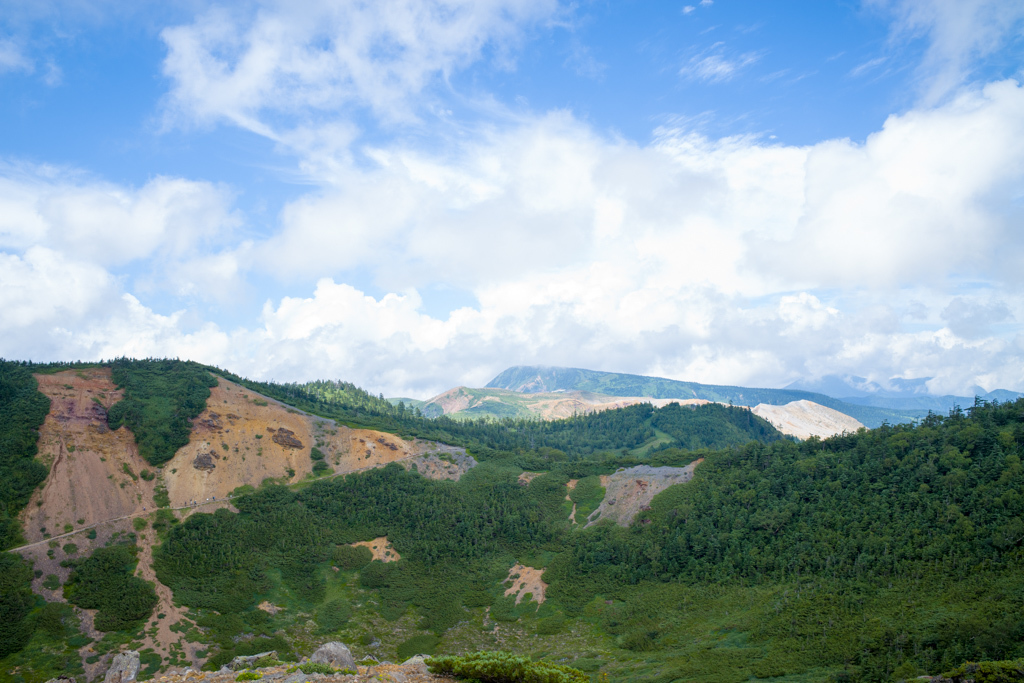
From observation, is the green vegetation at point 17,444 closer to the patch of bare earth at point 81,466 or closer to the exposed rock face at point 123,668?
the patch of bare earth at point 81,466

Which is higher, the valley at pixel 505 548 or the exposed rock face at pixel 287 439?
the exposed rock face at pixel 287 439

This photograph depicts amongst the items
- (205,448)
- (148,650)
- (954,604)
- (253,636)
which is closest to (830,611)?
(954,604)

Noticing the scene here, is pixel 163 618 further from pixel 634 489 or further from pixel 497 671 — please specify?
pixel 634 489

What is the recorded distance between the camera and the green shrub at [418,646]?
72.1 metres

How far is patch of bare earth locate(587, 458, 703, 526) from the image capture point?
100 m

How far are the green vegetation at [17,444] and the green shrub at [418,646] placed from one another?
64087 mm

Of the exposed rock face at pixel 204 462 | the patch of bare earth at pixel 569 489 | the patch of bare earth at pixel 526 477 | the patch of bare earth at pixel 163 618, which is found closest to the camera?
the patch of bare earth at pixel 163 618

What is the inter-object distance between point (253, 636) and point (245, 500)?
35731 mm

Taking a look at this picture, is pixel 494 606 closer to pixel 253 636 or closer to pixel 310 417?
pixel 253 636

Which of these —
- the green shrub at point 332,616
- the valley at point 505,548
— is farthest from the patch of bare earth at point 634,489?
the green shrub at point 332,616

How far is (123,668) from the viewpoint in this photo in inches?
2255

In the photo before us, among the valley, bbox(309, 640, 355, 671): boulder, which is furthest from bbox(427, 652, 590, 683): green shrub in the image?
the valley

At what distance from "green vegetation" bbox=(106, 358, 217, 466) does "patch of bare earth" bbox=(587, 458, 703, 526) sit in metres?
96.3

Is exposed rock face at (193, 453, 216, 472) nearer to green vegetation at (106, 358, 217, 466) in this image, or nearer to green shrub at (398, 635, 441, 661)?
green vegetation at (106, 358, 217, 466)
